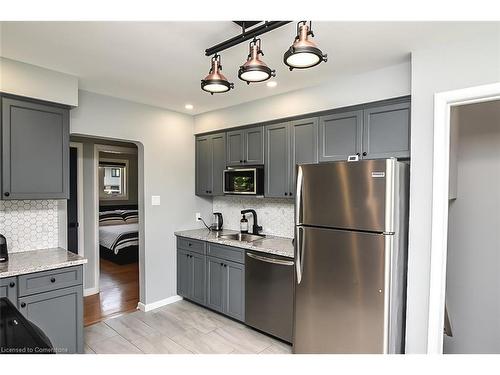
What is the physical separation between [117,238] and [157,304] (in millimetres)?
2225

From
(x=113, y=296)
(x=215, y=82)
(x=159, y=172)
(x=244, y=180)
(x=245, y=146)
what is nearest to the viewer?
(x=215, y=82)

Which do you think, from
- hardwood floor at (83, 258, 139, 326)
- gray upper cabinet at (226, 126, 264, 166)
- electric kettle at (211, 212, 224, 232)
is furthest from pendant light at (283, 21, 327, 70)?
hardwood floor at (83, 258, 139, 326)

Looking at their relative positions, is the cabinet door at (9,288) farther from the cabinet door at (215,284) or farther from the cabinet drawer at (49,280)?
the cabinet door at (215,284)

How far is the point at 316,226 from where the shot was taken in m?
2.26

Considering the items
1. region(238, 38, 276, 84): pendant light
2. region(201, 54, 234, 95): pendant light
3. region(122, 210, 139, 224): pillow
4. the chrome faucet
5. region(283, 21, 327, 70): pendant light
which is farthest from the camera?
region(122, 210, 139, 224): pillow

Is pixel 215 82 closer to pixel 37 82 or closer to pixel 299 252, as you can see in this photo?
pixel 299 252

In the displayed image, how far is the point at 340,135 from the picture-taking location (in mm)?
2596

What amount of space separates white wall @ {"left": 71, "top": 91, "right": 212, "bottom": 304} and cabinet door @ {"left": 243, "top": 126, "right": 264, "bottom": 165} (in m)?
0.98

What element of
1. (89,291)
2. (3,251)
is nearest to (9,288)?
(3,251)

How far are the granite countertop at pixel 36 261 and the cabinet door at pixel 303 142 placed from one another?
2033 mm

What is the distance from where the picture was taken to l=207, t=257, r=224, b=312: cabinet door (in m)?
3.23

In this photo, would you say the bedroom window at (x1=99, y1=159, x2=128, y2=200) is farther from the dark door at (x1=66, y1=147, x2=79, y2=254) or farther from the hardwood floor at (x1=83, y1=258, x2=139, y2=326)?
the dark door at (x1=66, y1=147, x2=79, y2=254)

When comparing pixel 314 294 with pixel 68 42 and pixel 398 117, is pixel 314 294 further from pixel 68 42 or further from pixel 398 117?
pixel 68 42

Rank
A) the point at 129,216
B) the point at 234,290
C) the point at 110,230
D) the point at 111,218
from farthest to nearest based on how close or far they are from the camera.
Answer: the point at 129,216 < the point at 111,218 < the point at 110,230 < the point at 234,290
